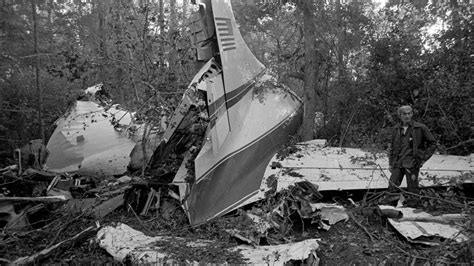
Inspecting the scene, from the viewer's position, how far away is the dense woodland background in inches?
344

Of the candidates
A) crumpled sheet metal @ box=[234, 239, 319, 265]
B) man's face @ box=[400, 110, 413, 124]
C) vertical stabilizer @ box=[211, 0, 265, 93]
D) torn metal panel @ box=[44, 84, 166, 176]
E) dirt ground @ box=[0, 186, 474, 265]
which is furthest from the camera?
torn metal panel @ box=[44, 84, 166, 176]

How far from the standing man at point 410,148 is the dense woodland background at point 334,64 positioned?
951 mm

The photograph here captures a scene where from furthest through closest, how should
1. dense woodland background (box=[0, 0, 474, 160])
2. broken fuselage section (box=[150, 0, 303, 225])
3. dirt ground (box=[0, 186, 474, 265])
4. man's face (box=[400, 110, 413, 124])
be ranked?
1. dense woodland background (box=[0, 0, 474, 160])
2. broken fuselage section (box=[150, 0, 303, 225])
3. man's face (box=[400, 110, 413, 124])
4. dirt ground (box=[0, 186, 474, 265])

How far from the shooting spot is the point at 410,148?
5.68 meters

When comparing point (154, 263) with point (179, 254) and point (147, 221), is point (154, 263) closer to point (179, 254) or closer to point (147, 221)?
point (179, 254)

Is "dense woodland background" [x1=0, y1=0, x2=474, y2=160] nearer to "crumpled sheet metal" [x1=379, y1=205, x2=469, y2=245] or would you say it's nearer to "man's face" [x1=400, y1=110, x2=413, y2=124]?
"man's face" [x1=400, y1=110, x2=413, y2=124]

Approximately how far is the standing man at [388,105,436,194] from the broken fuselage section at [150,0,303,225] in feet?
6.85

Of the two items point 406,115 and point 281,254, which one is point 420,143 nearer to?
A: point 406,115

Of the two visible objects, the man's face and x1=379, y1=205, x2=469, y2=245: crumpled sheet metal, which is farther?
the man's face

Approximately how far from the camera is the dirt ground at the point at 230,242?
4047 mm

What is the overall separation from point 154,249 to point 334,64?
33.9 ft

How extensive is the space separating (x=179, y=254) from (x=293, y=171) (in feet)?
8.14

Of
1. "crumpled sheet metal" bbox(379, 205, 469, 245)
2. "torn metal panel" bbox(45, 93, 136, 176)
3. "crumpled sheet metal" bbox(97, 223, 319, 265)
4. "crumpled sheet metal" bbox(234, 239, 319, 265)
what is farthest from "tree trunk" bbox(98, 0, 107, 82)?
"crumpled sheet metal" bbox(379, 205, 469, 245)

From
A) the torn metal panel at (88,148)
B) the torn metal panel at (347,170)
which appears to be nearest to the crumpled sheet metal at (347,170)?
the torn metal panel at (347,170)
